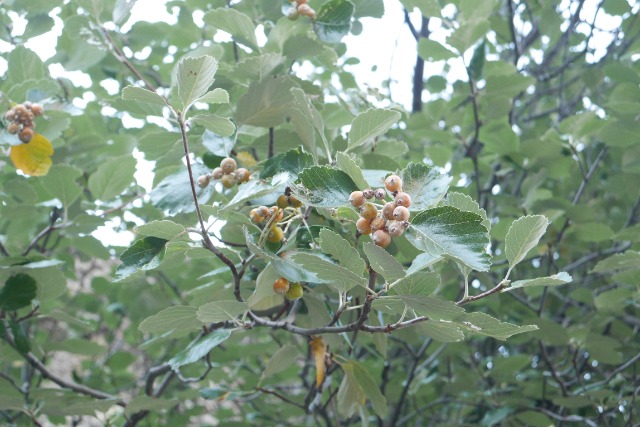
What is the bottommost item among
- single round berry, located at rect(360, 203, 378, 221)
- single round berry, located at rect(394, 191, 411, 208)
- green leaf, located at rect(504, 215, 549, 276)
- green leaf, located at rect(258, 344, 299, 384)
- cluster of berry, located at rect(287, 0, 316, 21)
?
green leaf, located at rect(258, 344, 299, 384)

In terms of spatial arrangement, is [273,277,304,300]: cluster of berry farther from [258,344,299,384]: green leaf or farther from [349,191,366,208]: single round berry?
[258,344,299,384]: green leaf

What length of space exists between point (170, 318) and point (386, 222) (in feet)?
1.72

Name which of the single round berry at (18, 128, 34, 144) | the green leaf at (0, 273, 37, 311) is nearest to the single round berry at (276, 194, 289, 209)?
the single round berry at (18, 128, 34, 144)

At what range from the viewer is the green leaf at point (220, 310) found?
1185 millimetres

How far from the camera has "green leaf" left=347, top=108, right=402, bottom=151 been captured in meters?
1.23

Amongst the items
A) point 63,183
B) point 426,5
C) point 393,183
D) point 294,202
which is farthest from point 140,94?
point 426,5

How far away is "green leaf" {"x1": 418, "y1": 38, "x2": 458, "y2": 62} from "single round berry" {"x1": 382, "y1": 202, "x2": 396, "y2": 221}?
103cm

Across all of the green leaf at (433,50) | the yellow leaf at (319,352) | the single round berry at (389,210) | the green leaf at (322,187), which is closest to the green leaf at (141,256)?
the green leaf at (322,187)

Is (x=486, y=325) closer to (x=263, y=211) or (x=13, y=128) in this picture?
(x=263, y=211)

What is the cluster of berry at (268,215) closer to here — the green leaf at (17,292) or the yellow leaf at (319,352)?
the yellow leaf at (319,352)

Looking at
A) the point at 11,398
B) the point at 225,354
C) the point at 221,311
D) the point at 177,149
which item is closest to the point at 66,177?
the point at 177,149

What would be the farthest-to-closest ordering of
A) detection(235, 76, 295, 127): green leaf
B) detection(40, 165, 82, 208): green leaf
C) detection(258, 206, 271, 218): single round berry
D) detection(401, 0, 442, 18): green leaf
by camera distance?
detection(401, 0, 442, 18): green leaf < detection(40, 165, 82, 208): green leaf < detection(235, 76, 295, 127): green leaf < detection(258, 206, 271, 218): single round berry

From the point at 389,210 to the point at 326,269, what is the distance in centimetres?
15

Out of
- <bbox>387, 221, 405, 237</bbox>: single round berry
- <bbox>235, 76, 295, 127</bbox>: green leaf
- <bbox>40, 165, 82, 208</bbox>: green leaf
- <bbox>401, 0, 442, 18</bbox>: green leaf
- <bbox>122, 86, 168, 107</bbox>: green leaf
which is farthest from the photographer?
<bbox>401, 0, 442, 18</bbox>: green leaf
